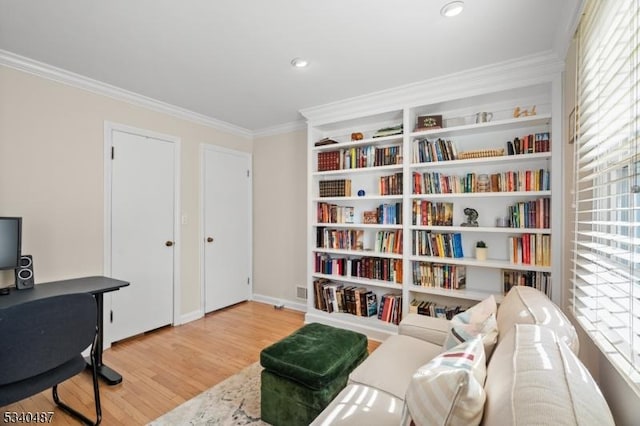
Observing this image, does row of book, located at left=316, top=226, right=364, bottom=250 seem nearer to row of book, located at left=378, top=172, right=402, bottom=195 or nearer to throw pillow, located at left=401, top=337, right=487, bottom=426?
row of book, located at left=378, top=172, right=402, bottom=195

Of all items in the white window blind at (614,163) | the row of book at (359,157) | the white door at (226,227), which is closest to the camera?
the white window blind at (614,163)

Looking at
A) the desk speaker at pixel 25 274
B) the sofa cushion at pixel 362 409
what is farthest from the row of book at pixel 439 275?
the desk speaker at pixel 25 274

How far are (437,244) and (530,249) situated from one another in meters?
0.71

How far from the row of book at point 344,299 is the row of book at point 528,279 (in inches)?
49.5

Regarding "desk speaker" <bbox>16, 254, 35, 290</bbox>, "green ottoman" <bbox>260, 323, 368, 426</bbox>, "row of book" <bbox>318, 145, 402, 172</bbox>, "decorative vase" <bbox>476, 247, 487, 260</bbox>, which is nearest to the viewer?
"green ottoman" <bbox>260, 323, 368, 426</bbox>

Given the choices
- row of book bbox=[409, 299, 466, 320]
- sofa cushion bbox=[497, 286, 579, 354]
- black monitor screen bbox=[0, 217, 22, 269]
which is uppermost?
black monitor screen bbox=[0, 217, 22, 269]

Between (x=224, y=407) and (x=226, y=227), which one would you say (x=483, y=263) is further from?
(x=226, y=227)

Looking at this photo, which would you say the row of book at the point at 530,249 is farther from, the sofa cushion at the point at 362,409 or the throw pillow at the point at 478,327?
the sofa cushion at the point at 362,409

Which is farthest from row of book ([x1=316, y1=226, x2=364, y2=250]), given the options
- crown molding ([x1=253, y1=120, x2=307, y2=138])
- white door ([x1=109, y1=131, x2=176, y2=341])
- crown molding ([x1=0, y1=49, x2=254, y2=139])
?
crown molding ([x1=0, y1=49, x2=254, y2=139])

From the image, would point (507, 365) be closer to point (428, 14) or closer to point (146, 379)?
point (428, 14)

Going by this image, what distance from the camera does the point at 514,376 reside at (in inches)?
32.7

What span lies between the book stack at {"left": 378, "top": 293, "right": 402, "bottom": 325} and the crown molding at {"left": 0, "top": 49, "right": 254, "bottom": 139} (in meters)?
2.91

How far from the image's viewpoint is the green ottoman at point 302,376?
5.33 ft

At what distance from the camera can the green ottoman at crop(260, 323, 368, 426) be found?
64.0 inches
